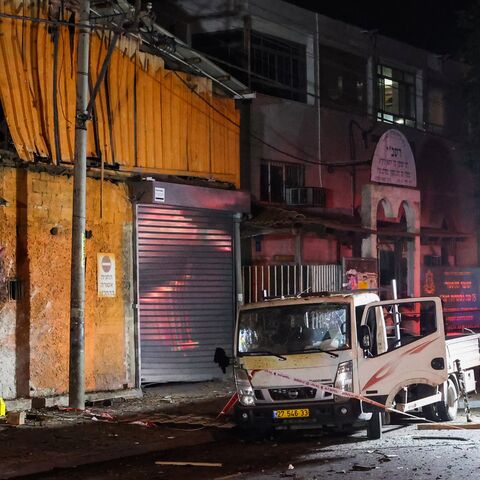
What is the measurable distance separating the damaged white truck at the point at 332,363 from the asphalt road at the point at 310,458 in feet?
1.26

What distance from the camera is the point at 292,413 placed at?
38.2 ft

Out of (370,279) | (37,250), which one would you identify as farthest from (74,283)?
(370,279)

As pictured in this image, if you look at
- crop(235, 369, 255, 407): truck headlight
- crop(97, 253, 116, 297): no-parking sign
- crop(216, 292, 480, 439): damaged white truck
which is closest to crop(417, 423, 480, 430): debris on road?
crop(216, 292, 480, 439): damaged white truck

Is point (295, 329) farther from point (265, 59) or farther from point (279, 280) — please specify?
point (265, 59)

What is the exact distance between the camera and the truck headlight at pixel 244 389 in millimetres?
11992

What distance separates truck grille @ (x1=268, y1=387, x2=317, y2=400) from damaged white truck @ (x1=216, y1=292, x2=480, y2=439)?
14 mm

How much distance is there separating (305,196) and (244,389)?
9062 millimetres

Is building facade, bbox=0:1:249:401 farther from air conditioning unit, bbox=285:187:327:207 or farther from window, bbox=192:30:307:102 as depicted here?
air conditioning unit, bbox=285:187:327:207

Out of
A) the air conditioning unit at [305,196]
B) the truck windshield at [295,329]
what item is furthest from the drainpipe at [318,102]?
the truck windshield at [295,329]

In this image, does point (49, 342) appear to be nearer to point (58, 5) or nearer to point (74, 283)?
point (74, 283)

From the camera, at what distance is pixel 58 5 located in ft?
50.1

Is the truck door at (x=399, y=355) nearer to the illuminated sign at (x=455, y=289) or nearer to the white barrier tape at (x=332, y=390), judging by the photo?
the white barrier tape at (x=332, y=390)

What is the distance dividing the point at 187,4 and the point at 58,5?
5.93 m

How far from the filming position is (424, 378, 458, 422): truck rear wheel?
12797 mm
